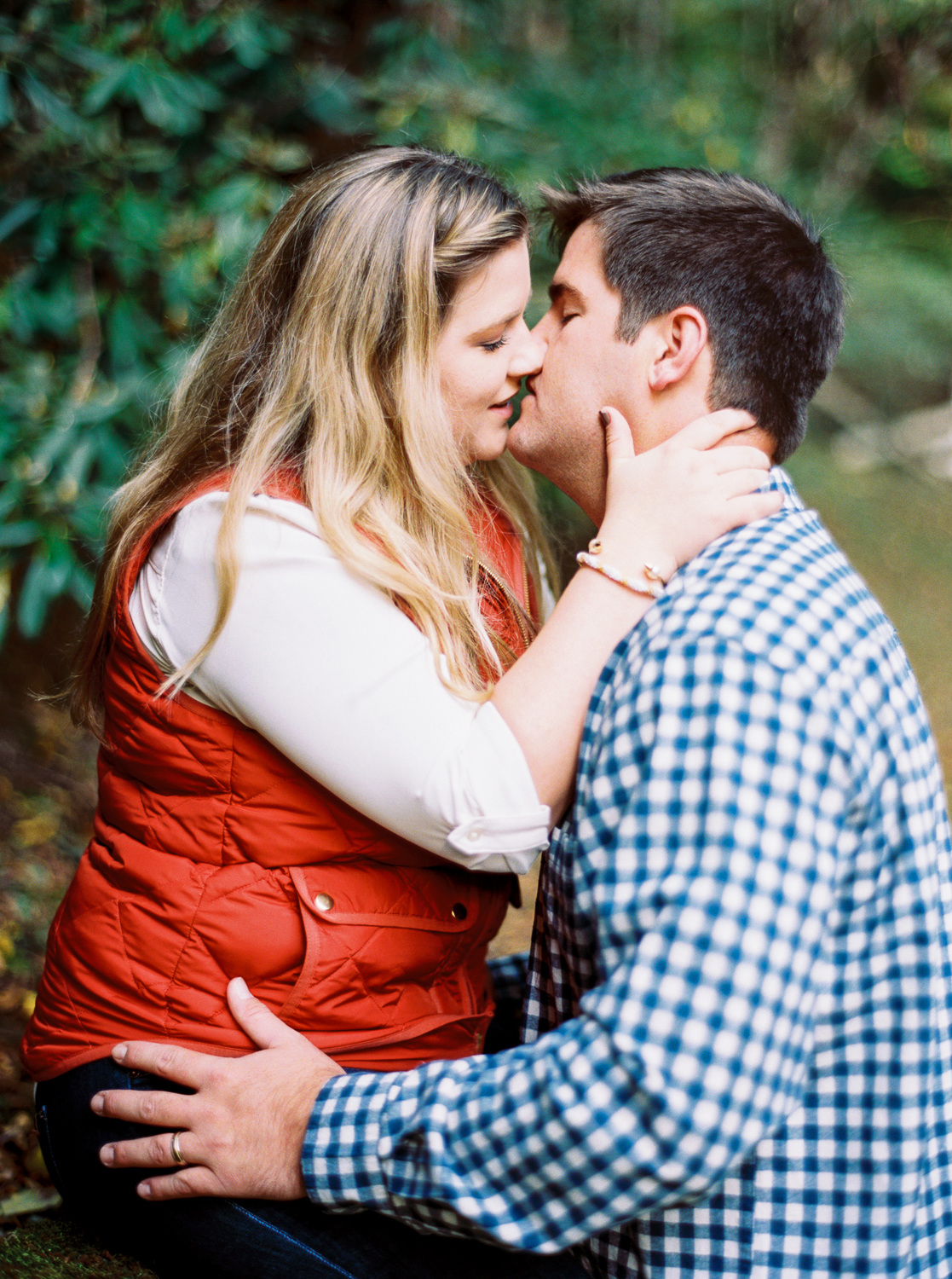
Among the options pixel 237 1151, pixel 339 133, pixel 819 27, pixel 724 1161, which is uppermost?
pixel 819 27

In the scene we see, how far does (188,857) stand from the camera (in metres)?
1.66

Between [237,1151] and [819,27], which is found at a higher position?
[819,27]

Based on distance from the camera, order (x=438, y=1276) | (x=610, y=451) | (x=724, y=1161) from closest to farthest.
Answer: (x=724, y=1161), (x=438, y=1276), (x=610, y=451)

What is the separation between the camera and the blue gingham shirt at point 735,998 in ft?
3.76

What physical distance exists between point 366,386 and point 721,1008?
1.16 meters

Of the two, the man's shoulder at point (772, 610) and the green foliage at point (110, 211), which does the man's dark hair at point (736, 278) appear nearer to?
the man's shoulder at point (772, 610)

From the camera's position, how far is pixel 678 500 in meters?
1.55

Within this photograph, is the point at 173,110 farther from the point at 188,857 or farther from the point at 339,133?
the point at 188,857

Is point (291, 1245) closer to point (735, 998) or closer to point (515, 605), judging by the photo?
point (735, 998)

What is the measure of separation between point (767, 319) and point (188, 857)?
131 centimetres

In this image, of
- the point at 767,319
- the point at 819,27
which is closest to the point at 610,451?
the point at 767,319

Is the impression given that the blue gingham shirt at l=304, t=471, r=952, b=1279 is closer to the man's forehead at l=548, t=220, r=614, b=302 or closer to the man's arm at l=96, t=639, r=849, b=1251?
the man's arm at l=96, t=639, r=849, b=1251

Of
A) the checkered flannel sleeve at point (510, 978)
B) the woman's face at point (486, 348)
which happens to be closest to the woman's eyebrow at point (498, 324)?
the woman's face at point (486, 348)

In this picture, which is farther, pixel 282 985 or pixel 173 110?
pixel 173 110
